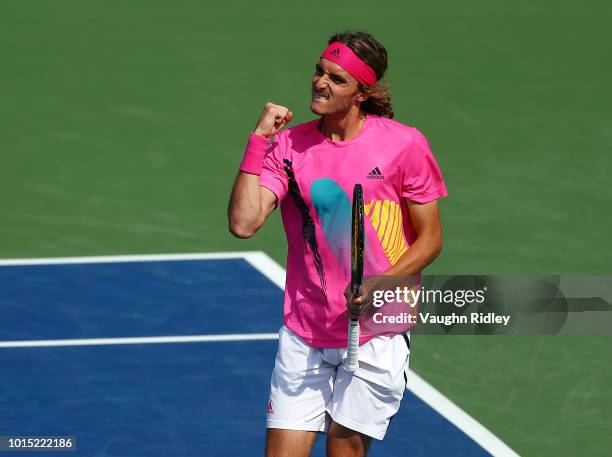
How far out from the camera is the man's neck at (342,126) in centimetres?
723

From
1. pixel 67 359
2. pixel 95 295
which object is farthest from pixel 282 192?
pixel 95 295

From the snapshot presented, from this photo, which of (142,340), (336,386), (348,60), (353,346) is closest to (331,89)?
(348,60)

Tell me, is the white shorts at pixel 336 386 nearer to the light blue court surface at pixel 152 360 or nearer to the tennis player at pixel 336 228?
the tennis player at pixel 336 228

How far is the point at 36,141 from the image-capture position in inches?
545

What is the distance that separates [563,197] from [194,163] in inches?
132

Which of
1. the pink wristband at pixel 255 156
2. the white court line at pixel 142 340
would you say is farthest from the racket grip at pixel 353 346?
the white court line at pixel 142 340

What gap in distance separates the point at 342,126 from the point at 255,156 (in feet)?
1.56

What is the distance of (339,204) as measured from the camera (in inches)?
281

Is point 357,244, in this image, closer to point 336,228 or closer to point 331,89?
point 336,228

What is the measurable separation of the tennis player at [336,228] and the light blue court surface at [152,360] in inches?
71.5

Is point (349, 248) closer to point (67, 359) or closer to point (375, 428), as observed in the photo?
point (375, 428)

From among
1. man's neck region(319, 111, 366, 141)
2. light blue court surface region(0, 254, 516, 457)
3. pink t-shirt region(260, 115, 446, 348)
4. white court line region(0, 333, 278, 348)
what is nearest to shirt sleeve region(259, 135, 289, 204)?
pink t-shirt region(260, 115, 446, 348)

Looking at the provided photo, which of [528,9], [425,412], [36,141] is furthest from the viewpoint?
[528,9]

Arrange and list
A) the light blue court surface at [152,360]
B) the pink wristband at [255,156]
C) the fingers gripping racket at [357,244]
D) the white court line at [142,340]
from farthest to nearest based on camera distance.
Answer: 1. the white court line at [142,340]
2. the light blue court surface at [152,360]
3. the pink wristband at [255,156]
4. the fingers gripping racket at [357,244]
